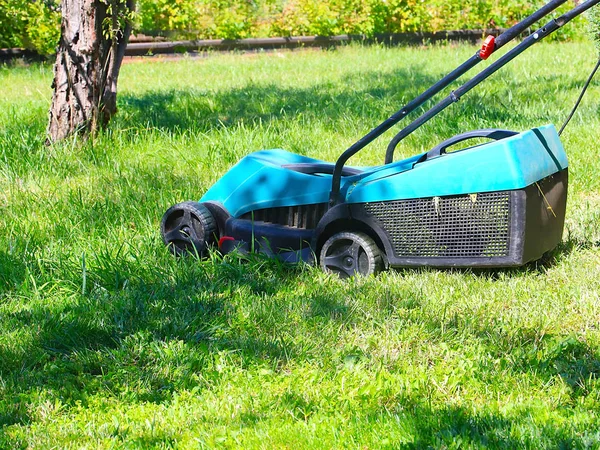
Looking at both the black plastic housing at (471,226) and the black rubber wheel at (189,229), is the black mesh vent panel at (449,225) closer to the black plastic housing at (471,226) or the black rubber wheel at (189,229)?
the black plastic housing at (471,226)

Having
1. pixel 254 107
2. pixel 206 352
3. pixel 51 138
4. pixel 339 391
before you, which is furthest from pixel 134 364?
pixel 254 107

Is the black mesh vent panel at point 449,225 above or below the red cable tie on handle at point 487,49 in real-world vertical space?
below

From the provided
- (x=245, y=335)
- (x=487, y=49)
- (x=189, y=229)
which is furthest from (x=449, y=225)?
(x=189, y=229)

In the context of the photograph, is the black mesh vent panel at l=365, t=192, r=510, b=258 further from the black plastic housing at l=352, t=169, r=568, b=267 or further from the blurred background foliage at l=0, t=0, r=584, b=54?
the blurred background foliage at l=0, t=0, r=584, b=54

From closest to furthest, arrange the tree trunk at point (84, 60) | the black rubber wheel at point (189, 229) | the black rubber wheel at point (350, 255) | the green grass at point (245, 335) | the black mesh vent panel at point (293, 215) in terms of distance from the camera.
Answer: the green grass at point (245, 335) → the black rubber wheel at point (350, 255) → the black mesh vent panel at point (293, 215) → the black rubber wheel at point (189, 229) → the tree trunk at point (84, 60)

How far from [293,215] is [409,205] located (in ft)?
2.21

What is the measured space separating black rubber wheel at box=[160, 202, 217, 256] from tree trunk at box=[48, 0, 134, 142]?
6.51 ft

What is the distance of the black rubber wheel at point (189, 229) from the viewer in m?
3.98

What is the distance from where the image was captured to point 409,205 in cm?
347

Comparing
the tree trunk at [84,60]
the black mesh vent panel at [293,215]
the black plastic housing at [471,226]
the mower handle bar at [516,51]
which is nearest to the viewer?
the mower handle bar at [516,51]

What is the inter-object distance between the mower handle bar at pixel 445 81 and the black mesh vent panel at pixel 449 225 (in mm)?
205

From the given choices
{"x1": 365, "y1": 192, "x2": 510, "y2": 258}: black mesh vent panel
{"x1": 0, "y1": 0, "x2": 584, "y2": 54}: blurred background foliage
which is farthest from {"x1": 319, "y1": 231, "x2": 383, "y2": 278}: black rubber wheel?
{"x1": 0, "y1": 0, "x2": 584, "y2": 54}: blurred background foliage

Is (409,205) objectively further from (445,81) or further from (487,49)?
(487,49)

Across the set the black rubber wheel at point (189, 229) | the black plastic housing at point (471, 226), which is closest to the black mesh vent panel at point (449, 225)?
the black plastic housing at point (471, 226)
